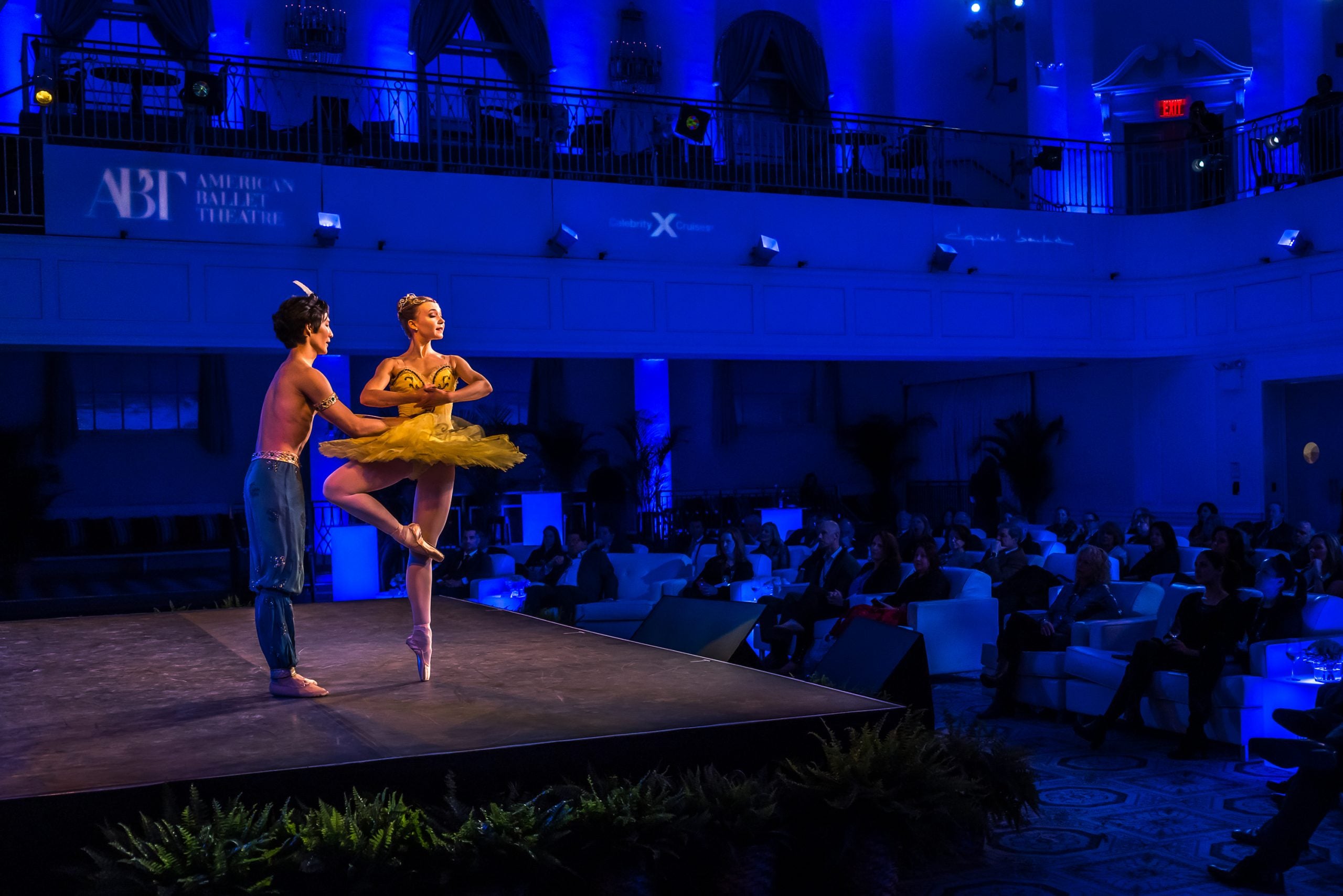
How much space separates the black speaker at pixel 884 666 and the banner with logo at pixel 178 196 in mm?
7446

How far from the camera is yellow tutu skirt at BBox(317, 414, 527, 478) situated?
3879 millimetres

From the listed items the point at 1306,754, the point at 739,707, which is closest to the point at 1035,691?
the point at 1306,754

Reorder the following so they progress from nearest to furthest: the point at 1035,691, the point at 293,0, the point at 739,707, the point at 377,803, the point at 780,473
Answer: the point at 377,803 < the point at 739,707 < the point at 1035,691 < the point at 293,0 < the point at 780,473

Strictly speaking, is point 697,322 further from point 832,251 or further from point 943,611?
point 943,611

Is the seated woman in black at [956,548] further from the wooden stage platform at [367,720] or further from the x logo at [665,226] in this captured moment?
the wooden stage platform at [367,720]

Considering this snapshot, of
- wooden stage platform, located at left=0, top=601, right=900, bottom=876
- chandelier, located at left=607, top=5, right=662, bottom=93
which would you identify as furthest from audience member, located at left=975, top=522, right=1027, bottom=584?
chandelier, located at left=607, top=5, right=662, bottom=93

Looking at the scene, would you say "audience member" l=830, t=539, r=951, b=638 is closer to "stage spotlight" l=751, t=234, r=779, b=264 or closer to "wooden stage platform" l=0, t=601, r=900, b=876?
"wooden stage platform" l=0, t=601, r=900, b=876

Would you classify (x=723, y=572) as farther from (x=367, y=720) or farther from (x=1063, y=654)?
(x=367, y=720)

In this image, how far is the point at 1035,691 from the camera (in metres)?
6.34

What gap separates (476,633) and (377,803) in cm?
257

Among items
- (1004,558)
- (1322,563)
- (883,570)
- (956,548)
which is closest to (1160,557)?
(1004,558)

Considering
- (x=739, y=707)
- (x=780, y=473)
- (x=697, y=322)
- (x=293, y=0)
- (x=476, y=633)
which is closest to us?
(x=739, y=707)

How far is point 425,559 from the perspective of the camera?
159 inches

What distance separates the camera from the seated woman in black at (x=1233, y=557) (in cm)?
557
